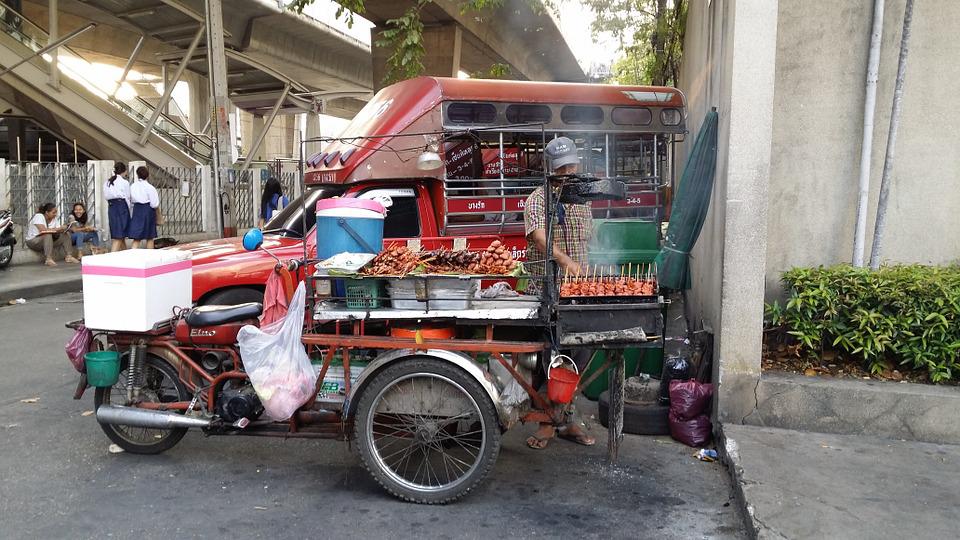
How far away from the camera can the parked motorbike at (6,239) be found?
13.2m

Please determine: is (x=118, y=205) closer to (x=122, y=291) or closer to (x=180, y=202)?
(x=180, y=202)

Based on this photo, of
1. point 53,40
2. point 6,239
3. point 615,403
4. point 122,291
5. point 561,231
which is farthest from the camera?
point 53,40

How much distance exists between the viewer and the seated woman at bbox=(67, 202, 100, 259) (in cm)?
1487

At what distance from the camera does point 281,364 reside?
14.5 ft

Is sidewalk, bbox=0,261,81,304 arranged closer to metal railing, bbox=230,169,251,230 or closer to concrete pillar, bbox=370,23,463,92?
metal railing, bbox=230,169,251,230

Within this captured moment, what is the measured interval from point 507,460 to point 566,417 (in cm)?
72

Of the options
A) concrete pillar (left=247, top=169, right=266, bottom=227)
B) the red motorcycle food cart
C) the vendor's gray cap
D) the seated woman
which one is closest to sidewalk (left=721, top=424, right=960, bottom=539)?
the red motorcycle food cart

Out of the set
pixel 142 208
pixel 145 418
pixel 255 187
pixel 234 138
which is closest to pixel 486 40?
pixel 255 187

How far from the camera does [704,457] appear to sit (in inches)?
201

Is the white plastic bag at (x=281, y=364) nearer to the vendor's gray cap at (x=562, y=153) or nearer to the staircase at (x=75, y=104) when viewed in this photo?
the vendor's gray cap at (x=562, y=153)

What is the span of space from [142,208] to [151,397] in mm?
10510

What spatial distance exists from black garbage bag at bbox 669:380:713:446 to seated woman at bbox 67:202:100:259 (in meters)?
13.2

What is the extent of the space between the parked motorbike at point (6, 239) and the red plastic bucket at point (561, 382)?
489 inches

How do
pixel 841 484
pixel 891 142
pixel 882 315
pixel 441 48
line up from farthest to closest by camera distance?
pixel 441 48
pixel 891 142
pixel 882 315
pixel 841 484
